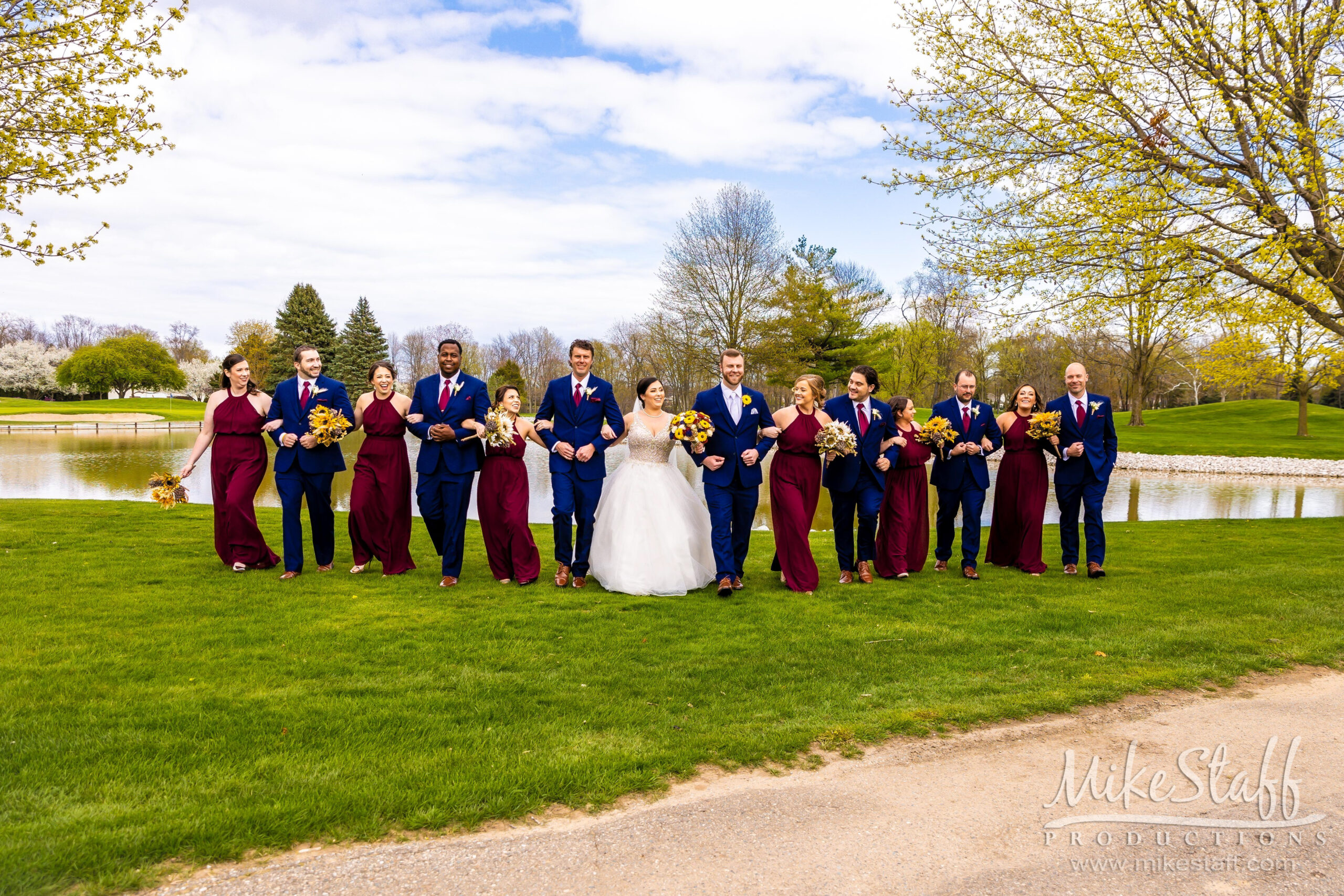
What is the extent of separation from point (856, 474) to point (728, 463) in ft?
4.90

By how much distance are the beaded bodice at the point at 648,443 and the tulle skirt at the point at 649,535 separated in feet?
0.21

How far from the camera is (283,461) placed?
27.9 feet

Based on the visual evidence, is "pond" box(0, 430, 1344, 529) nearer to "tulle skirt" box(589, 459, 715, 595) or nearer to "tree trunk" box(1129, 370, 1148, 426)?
"tulle skirt" box(589, 459, 715, 595)

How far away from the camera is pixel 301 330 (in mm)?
65938

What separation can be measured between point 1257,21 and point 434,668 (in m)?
13.1

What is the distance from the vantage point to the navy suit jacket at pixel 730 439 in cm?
828

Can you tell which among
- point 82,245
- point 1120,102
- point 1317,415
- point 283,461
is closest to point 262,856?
point 283,461

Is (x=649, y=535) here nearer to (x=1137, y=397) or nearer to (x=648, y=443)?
(x=648, y=443)

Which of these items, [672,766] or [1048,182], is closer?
[672,766]

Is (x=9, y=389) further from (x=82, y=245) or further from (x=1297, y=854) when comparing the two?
(x=1297, y=854)

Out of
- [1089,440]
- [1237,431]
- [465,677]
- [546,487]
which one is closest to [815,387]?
[1089,440]

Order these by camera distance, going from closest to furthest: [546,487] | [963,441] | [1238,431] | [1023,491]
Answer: [963,441] < [1023,491] < [546,487] < [1238,431]

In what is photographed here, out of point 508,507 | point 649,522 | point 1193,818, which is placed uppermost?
point 508,507

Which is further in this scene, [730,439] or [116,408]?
[116,408]
